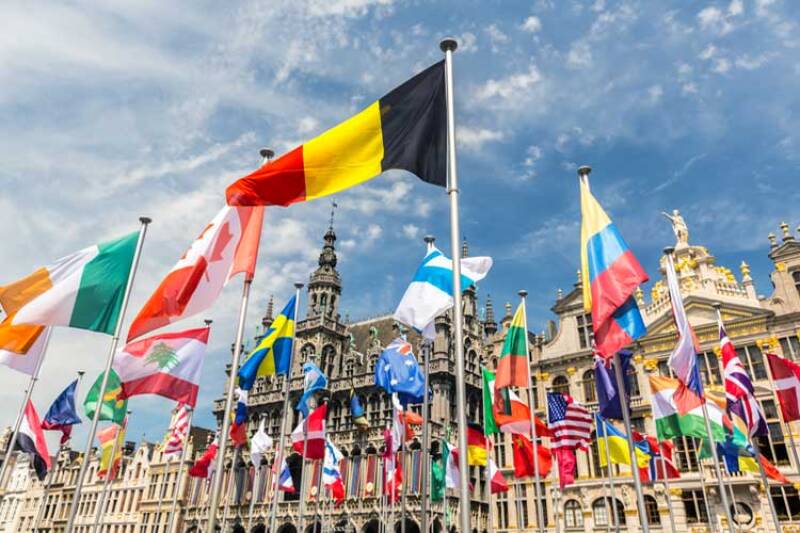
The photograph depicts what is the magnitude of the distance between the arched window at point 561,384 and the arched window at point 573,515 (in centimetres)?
712

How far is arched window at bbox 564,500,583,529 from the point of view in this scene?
33969 millimetres

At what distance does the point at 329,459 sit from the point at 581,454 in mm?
16929

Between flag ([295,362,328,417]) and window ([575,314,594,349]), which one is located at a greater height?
window ([575,314,594,349])

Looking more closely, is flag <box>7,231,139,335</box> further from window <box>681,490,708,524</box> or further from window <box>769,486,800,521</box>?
window <box>769,486,800,521</box>

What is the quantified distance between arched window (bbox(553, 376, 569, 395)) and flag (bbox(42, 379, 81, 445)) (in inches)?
1141

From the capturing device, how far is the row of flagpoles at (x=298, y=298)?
35.6ft

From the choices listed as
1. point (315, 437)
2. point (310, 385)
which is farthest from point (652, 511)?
point (310, 385)

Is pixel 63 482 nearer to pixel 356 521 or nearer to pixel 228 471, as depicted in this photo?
pixel 228 471

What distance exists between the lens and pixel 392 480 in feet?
93.7

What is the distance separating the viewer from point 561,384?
3831 centimetres

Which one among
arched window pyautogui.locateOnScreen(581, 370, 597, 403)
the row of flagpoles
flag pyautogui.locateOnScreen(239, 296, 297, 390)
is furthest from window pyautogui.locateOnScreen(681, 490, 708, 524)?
flag pyautogui.locateOnScreen(239, 296, 297, 390)

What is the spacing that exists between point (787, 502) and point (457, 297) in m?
29.5

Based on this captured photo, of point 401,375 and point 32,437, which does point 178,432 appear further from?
point 401,375

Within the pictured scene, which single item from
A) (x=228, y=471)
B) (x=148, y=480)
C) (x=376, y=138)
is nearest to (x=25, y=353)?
(x=376, y=138)
